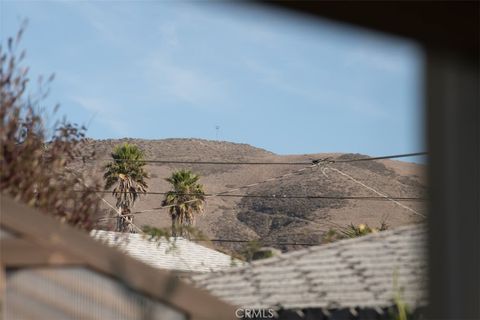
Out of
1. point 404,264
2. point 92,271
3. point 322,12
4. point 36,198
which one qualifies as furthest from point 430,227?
point 404,264

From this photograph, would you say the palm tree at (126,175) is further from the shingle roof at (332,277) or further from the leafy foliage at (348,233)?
the shingle roof at (332,277)

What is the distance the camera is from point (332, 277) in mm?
10203

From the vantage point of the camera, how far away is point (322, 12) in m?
2.23

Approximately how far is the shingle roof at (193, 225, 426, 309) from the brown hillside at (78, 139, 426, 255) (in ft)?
183

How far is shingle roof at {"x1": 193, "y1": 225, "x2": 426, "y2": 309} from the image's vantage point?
941 cm

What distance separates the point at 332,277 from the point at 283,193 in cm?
7378

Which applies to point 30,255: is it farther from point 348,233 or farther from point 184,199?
point 184,199

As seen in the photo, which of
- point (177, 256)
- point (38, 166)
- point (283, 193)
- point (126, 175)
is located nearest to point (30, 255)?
point (38, 166)

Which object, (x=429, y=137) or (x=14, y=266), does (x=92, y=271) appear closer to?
(x=14, y=266)

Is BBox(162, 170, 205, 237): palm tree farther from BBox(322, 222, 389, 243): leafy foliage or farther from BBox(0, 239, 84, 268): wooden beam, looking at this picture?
BBox(0, 239, 84, 268): wooden beam

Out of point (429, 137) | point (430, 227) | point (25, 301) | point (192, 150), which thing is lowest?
point (25, 301)

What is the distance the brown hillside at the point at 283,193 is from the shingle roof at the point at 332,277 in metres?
55.9

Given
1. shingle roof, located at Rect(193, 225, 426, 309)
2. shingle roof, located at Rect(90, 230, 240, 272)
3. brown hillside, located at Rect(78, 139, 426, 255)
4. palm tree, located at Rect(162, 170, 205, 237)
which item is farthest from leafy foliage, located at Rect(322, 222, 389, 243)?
brown hillside, located at Rect(78, 139, 426, 255)

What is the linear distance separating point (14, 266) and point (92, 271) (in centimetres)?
37
